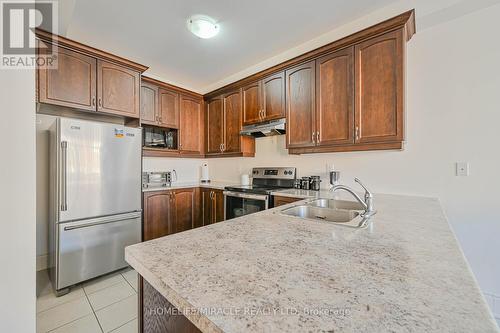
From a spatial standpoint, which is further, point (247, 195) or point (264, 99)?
point (264, 99)

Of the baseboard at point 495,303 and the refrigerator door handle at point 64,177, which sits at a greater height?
the refrigerator door handle at point 64,177

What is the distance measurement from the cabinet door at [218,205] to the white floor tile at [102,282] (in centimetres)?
124

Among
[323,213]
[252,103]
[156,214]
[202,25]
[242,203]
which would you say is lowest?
[156,214]

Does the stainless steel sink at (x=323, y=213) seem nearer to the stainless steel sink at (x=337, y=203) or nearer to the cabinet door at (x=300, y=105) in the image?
the stainless steel sink at (x=337, y=203)

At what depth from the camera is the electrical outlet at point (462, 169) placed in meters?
1.67

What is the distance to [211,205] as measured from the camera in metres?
3.00

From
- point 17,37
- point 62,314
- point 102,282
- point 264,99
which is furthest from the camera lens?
point 264,99

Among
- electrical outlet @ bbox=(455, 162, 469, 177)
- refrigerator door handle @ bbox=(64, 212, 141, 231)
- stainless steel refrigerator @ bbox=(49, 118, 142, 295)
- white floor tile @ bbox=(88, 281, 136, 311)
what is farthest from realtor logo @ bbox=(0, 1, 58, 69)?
electrical outlet @ bbox=(455, 162, 469, 177)

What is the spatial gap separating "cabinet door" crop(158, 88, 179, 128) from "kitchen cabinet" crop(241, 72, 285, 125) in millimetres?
1107

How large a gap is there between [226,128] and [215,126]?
0.28m

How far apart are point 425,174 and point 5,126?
111 inches

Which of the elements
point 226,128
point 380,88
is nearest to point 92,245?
point 226,128

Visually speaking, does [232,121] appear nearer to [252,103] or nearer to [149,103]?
[252,103]

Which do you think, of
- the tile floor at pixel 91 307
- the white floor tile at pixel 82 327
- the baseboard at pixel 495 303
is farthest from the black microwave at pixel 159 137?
the baseboard at pixel 495 303
